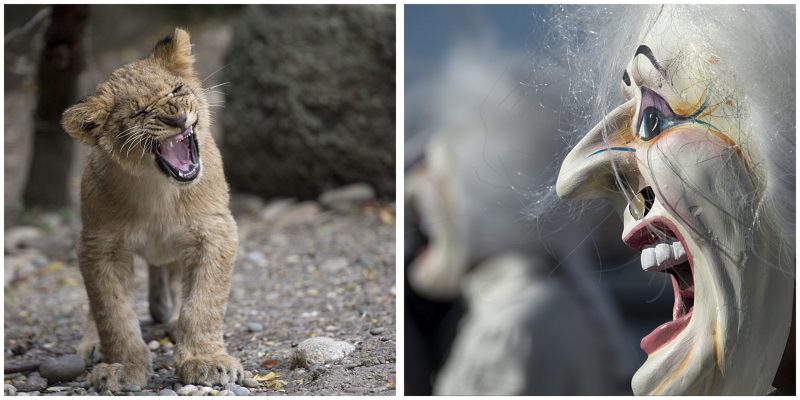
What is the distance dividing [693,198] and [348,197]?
244cm

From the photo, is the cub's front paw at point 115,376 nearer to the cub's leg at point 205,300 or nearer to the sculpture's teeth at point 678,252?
the cub's leg at point 205,300

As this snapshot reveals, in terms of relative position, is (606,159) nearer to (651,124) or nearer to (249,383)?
(651,124)

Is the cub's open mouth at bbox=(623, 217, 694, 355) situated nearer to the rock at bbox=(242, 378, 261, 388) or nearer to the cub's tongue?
the rock at bbox=(242, 378, 261, 388)

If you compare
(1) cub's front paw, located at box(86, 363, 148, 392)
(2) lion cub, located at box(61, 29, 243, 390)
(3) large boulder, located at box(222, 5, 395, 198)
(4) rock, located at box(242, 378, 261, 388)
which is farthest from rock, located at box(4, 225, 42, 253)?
(4) rock, located at box(242, 378, 261, 388)

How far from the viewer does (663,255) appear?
2506 millimetres

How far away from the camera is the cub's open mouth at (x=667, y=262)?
249 centimetres

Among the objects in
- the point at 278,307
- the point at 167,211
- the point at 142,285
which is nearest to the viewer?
the point at 167,211

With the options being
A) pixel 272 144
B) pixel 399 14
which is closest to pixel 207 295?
pixel 399 14

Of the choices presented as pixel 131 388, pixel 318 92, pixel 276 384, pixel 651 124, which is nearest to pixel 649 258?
pixel 651 124

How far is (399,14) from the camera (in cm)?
281

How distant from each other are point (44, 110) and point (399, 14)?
276cm

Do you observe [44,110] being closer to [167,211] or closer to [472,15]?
[167,211]

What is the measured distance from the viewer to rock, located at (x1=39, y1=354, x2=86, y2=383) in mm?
2824

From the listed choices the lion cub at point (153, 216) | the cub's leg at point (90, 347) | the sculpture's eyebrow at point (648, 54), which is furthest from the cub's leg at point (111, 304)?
the sculpture's eyebrow at point (648, 54)
